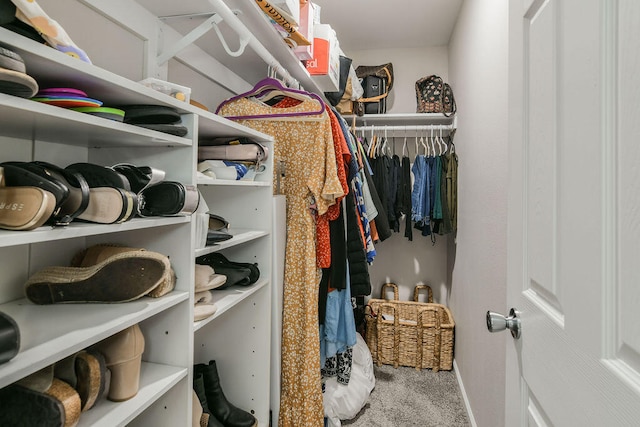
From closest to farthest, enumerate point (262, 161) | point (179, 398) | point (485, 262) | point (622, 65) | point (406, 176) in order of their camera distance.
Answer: point (622, 65) < point (179, 398) < point (262, 161) < point (485, 262) < point (406, 176)

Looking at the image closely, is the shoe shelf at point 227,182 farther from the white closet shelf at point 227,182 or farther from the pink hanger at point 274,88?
the pink hanger at point 274,88

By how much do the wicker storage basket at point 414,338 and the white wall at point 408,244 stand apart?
424mm

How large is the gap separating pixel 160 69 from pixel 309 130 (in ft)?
2.10

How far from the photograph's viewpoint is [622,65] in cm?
43

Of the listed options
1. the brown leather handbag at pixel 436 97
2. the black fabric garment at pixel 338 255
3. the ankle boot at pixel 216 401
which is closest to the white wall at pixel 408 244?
the brown leather handbag at pixel 436 97

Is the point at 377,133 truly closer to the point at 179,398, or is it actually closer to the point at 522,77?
the point at 522,77

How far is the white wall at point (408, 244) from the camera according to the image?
10.2 feet

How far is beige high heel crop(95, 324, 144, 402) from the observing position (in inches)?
30.4

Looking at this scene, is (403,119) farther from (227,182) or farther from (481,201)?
(227,182)

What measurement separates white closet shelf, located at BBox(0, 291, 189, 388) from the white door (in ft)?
2.57

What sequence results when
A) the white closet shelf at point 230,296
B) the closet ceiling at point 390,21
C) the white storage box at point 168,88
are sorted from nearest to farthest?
the white storage box at point 168,88 → the white closet shelf at point 230,296 → the closet ceiling at point 390,21

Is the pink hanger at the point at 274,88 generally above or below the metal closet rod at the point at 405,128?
below

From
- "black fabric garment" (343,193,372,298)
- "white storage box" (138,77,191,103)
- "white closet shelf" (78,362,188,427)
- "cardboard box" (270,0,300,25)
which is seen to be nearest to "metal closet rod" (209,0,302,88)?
"cardboard box" (270,0,300,25)

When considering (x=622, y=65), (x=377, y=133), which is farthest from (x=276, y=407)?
(x=377, y=133)
